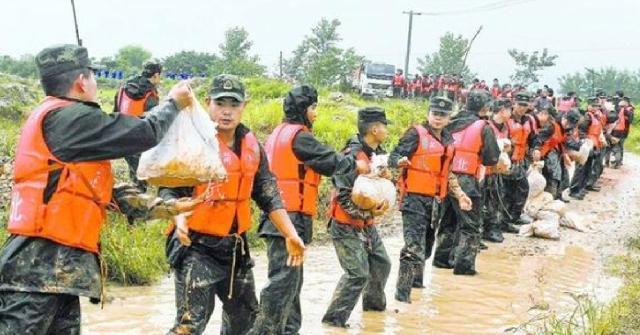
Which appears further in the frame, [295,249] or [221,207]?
[295,249]

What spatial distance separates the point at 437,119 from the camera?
698 centimetres

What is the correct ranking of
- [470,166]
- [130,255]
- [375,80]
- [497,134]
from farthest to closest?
[375,80] < [497,134] < [470,166] < [130,255]

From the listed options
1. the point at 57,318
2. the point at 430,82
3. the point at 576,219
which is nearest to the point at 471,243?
the point at 576,219

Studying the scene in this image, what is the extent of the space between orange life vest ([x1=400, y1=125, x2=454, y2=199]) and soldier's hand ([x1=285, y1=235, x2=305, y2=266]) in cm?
253

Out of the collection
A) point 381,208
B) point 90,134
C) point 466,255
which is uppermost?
point 90,134

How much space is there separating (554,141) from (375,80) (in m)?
21.2

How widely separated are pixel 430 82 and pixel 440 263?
23349mm

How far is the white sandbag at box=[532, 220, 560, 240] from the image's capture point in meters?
10.9

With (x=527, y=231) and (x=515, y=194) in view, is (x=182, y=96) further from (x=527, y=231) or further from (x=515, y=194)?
(x=515, y=194)

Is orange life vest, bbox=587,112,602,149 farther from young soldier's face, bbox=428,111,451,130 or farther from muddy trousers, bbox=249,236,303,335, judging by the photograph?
muddy trousers, bbox=249,236,303,335

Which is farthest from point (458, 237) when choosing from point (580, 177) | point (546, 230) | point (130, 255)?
point (580, 177)

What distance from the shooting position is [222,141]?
444cm

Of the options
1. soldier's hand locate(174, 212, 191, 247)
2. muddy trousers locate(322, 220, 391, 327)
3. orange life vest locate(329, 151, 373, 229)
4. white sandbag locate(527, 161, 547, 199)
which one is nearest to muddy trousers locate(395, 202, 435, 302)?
muddy trousers locate(322, 220, 391, 327)

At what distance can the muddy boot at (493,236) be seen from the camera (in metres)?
10.5
